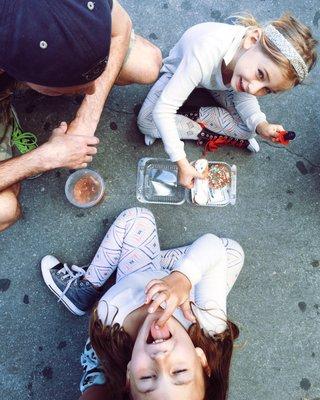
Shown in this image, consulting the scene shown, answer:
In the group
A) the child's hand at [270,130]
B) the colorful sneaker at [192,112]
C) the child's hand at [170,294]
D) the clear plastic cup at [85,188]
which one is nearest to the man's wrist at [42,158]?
the clear plastic cup at [85,188]

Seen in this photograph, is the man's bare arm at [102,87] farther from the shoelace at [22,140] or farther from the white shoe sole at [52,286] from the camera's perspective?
the white shoe sole at [52,286]

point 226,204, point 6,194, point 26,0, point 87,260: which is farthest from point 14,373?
point 26,0

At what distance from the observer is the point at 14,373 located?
2855 millimetres

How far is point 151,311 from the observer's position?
207 centimetres

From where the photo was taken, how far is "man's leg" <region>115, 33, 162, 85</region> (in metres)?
2.78

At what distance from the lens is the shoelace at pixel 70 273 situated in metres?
2.85

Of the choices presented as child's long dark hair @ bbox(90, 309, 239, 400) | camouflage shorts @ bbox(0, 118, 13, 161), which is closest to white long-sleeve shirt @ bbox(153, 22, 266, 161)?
camouflage shorts @ bbox(0, 118, 13, 161)

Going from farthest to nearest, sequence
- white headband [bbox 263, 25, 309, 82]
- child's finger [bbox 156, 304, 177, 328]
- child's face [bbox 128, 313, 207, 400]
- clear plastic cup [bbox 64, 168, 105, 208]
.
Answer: clear plastic cup [bbox 64, 168, 105, 208]
white headband [bbox 263, 25, 309, 82]
child's finger [bbox 156, 304, 177, 328]
child's face [bbox 128, 313, 207, 400]

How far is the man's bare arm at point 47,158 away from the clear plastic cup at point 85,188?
1.58 ft

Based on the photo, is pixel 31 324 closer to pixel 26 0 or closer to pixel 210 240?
pixel 210 240

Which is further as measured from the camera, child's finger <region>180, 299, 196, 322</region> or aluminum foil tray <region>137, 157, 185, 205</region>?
aluminum foil tray <region>137, 157, 185, 205</region>

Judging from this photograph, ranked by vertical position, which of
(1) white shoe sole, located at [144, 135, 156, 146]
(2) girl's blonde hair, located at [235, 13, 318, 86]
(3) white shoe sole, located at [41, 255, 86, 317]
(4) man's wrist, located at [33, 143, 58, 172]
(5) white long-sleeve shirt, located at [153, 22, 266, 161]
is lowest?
(3) white shoe sole, located at [41, 255, 86, 317]

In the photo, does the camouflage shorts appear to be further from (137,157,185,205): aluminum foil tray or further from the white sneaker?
the white sneaker

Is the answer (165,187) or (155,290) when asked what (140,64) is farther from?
(155,290)
